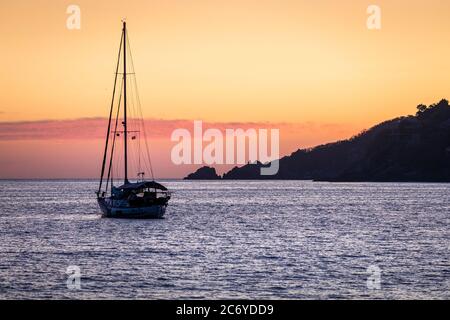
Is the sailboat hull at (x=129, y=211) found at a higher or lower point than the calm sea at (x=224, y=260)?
higher

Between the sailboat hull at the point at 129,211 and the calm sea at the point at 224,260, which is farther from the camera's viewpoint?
the sailboat hull at the point at 129,211

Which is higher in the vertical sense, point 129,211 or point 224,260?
point 129,211

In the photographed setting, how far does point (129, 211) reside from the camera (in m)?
75.4

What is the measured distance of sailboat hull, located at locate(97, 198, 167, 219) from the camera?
247 feet

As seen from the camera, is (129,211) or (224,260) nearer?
(224,260)

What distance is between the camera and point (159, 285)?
3425 cm

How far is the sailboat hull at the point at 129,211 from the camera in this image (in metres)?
75.4

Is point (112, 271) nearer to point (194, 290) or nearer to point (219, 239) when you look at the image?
point (194, 290)
